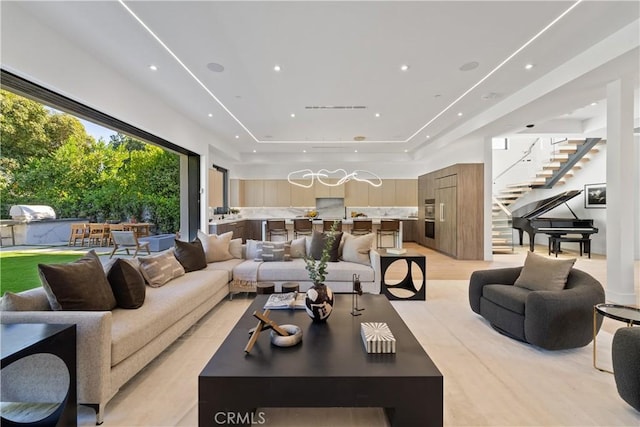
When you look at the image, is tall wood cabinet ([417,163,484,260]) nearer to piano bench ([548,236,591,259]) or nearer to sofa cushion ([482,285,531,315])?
piano bench ([548,236,591,259])

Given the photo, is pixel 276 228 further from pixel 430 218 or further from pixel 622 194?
pixel 622 194

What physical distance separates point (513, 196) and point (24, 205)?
11.2 metres

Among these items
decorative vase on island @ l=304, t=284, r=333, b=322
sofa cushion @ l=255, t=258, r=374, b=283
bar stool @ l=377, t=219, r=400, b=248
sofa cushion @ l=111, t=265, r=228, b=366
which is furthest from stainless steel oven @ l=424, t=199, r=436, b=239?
decorative vase on island @ l=304, t=284, r=333, b=322

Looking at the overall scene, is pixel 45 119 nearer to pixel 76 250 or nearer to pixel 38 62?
pixel 38 62

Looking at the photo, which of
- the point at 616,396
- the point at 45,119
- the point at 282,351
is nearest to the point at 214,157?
the point at 45,119

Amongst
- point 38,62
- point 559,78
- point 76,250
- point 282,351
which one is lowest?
point 282,351

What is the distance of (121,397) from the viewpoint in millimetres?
2035

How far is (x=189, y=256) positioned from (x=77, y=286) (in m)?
1.84

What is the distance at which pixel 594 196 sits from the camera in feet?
25.8

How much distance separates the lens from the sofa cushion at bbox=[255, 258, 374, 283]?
4027mm

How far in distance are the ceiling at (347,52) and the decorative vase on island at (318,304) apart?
2570 mm

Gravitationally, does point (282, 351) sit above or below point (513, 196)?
below

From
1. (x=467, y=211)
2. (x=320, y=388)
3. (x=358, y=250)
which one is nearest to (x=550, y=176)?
(x=467, y=211)

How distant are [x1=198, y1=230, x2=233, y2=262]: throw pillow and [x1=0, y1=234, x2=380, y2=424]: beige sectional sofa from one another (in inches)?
28.8
